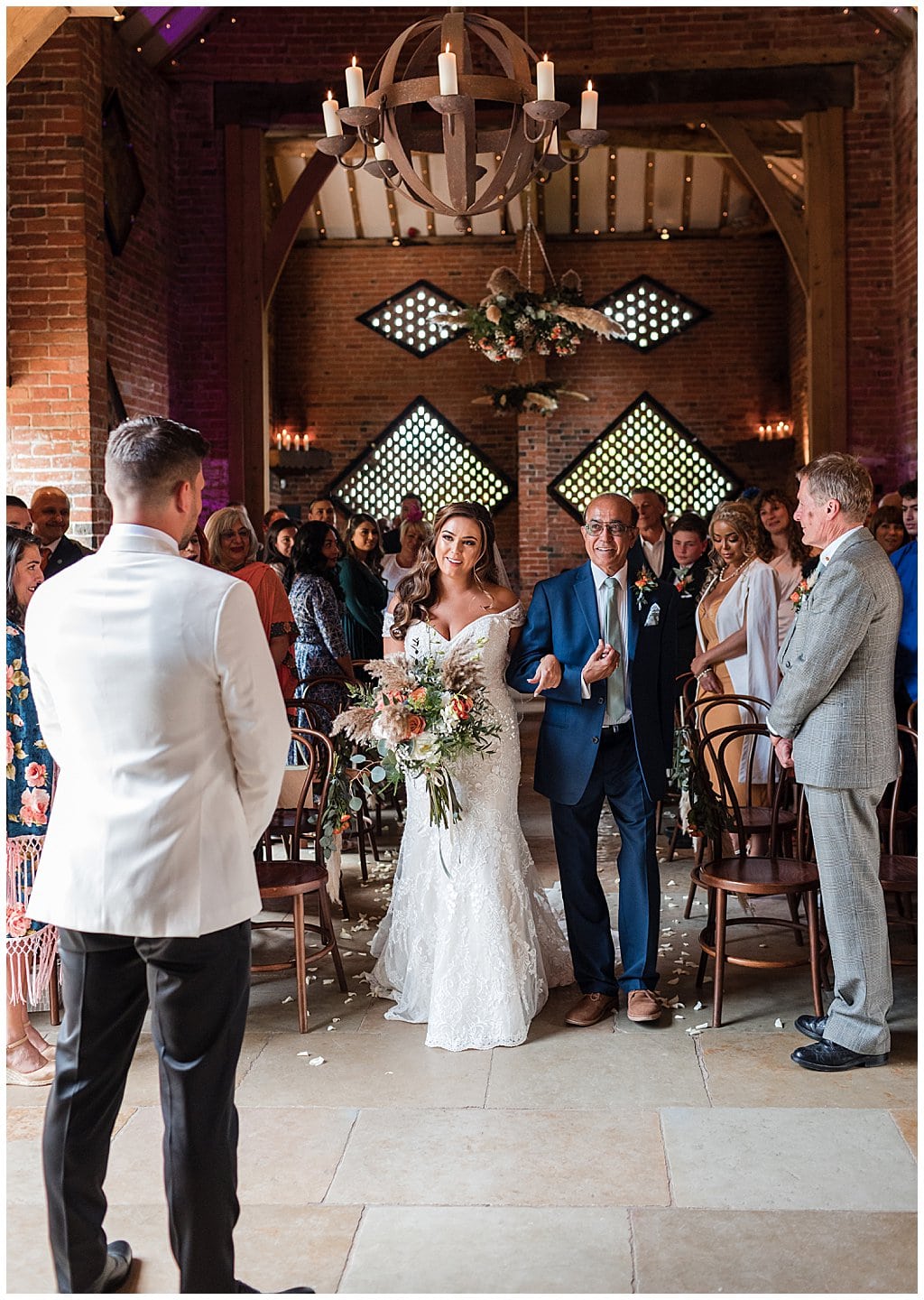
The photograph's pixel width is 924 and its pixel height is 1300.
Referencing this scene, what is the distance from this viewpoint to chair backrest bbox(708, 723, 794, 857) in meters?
4.31

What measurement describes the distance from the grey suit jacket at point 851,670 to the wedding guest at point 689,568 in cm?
286

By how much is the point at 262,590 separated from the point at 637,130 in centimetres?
797

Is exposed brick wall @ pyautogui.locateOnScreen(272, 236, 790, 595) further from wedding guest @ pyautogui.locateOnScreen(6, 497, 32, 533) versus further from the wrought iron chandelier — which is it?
the wrought iron chandelier

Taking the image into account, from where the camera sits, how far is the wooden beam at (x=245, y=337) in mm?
9727

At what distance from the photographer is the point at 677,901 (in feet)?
17.5

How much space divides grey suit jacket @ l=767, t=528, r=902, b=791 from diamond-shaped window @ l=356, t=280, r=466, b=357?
10.9 meters

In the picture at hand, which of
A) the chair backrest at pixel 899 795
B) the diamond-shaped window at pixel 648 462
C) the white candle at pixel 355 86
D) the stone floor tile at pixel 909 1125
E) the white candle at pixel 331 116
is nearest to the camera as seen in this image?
the stone floor tile at pixel 909 1125

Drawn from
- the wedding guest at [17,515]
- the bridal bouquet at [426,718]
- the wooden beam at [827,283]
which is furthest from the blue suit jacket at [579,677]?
the wooden beam at [827,283]

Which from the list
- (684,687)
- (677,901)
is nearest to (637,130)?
(684,687)

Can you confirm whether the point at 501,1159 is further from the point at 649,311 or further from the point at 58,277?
the point at 649,311

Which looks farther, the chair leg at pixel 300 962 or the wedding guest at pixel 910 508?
the wedding guest at pixel 910 508

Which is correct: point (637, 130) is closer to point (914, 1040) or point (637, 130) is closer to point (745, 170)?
point (745, 170)

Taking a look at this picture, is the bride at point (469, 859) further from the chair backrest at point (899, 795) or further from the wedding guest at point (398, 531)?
the wedding guest at point (398, 531)

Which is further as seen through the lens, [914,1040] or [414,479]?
[414,479]
